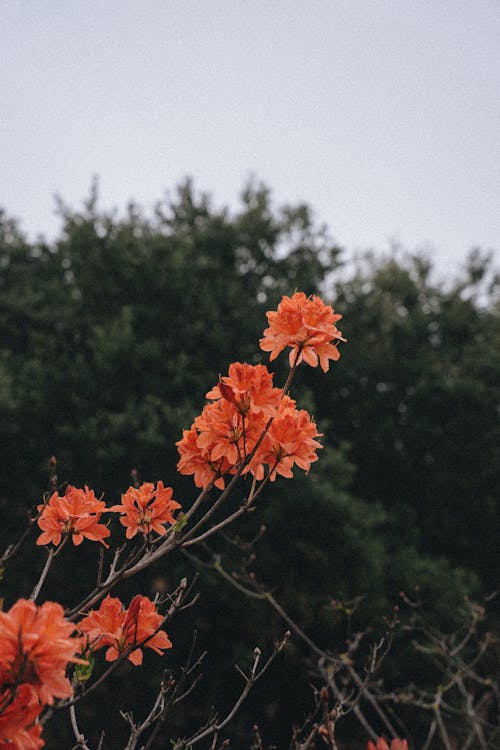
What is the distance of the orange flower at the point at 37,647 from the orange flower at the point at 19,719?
3cm

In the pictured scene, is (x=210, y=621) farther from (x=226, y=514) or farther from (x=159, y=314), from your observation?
(x=159, y=314)

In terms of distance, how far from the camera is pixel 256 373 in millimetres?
1398

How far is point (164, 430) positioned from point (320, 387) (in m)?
3.60

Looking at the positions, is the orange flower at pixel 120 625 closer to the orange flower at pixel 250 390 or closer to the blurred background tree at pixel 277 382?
the orange flower at pixel 250 390

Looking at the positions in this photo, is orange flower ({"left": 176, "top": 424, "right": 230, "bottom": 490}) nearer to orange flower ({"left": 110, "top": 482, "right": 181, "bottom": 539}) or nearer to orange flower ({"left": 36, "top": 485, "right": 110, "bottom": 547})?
orange flower ({"left": 110, "top": 482, "right": 181, "bottom": 539})

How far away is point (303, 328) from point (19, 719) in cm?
107

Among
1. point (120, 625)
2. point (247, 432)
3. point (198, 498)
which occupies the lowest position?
point (120, 625)

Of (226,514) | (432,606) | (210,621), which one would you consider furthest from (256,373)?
(432,606)

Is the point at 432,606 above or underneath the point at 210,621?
above

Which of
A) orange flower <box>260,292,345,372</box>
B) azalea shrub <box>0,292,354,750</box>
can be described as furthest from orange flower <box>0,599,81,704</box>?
orange flower <box>260,292,345,372</box>

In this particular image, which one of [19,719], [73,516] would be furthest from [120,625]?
[19,719]

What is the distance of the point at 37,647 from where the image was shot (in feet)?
2.90

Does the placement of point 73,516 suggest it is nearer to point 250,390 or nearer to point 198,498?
point 198,498

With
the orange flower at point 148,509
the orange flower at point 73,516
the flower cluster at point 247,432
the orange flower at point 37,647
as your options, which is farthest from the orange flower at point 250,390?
the orange flower at point 37,647
